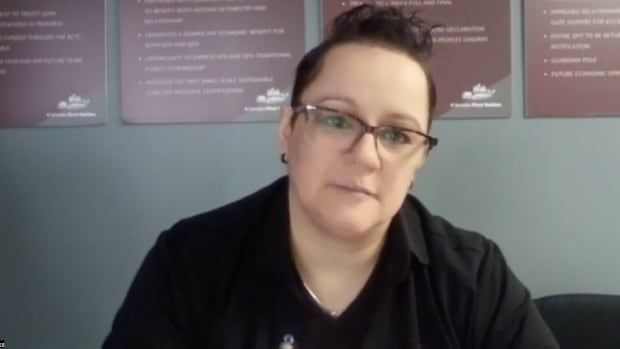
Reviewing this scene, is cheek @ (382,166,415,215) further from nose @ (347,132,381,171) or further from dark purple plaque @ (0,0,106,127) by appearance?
dark purple plaque @ (0,0,106,127)

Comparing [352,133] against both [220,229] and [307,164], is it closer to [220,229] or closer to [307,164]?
[307,164]

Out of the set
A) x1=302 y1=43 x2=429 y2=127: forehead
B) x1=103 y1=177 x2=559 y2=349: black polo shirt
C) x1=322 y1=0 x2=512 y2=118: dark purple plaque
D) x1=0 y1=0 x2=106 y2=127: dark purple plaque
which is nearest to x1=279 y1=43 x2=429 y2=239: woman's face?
x1=302 y1=43 x2=429 y2=127: forehead

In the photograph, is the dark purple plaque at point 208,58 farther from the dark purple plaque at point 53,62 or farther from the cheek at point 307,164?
the cheek at point 307,164

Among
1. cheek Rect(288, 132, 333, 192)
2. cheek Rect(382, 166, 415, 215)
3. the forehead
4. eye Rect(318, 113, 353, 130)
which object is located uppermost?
the forehead

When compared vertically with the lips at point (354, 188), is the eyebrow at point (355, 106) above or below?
above

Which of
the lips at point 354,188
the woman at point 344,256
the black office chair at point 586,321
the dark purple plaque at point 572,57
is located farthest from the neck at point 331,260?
the dark purple plaque at point 572,57

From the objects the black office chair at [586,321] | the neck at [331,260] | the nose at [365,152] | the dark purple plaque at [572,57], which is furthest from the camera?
the dark purple plaque at [572,57]

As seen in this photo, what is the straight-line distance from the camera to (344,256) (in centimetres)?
114

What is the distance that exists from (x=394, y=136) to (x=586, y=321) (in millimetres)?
784

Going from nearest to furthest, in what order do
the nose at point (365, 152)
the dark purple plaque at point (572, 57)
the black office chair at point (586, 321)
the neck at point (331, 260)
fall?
the nose at point (365, 152)
the neck at point (331, 260)
the black office chair at point (586, 321)
the dark purple plaque at point (572, 57)

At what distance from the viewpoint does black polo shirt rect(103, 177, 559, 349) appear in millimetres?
1096

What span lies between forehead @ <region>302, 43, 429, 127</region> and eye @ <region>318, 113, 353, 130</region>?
0.07 feet

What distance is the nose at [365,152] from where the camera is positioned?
1.01m

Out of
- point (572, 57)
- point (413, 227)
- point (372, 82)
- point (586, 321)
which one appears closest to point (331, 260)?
point (413, 227)
